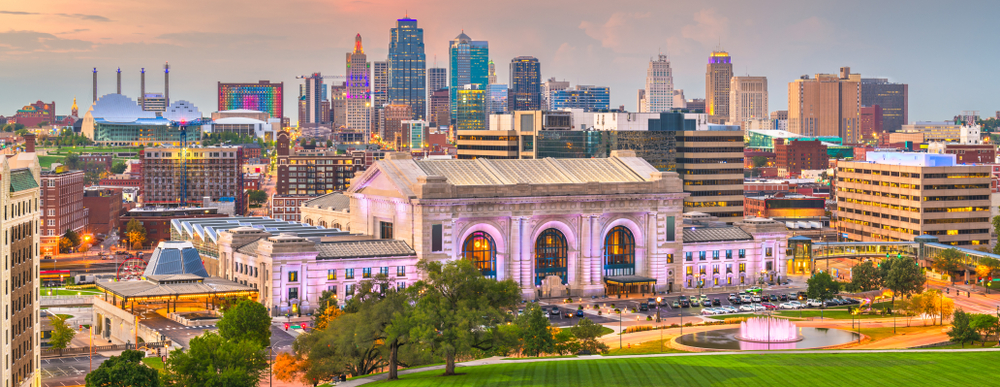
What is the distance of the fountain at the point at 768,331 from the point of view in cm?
14550

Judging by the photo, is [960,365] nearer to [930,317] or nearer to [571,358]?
[571,358]

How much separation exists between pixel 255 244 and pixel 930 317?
319ft

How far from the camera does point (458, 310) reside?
359 ft

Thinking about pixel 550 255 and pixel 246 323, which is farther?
pixel 550 255

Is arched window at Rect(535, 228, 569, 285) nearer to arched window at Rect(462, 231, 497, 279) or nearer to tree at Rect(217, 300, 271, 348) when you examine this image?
arched window at Rect(462, 231, 497, 279)

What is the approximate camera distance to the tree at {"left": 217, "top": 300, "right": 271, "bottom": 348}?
130 meters

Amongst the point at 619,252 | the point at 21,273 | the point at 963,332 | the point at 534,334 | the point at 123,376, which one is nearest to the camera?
the point at 123,376

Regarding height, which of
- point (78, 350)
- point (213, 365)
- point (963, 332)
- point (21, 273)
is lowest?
point (78, 350)

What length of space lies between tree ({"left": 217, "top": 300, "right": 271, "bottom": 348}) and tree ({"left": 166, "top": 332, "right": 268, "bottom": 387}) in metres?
14.9

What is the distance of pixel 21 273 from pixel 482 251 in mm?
84913

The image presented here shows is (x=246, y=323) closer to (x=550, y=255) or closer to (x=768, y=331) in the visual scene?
(x=768, y=331)

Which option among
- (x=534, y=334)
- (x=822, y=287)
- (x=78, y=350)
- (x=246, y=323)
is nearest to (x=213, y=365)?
(x=246, y=323)

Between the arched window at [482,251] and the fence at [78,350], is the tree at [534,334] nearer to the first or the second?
the fence at [78,350]

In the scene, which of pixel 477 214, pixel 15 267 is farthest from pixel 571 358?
pixel 477 214
